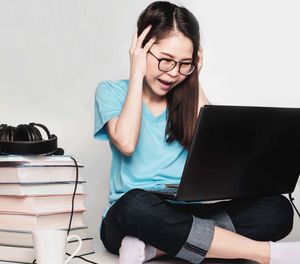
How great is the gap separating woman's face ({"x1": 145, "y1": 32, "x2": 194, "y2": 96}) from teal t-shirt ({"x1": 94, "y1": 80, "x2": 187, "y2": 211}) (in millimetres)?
135

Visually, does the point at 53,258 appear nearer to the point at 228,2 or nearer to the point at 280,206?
the point at 280,206

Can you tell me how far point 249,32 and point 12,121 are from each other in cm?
98

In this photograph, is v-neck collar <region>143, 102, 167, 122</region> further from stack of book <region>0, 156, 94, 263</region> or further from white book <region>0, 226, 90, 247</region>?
white book <region>0, 226, 90, 247</region>

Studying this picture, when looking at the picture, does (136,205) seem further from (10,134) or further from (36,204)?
(10,134)

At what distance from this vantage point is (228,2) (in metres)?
2.71

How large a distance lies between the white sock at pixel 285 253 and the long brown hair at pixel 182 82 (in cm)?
46

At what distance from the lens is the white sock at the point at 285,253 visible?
5.99 feet

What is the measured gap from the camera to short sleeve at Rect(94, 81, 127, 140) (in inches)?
81.0

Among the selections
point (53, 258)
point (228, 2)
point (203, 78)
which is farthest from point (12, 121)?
point (53, 258)

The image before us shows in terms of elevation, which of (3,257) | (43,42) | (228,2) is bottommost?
(3,257)

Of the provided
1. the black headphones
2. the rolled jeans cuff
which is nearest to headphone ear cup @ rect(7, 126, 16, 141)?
the black headphones

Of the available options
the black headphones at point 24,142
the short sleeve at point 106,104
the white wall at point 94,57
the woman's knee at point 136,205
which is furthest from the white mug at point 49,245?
the white wall at point 94,57

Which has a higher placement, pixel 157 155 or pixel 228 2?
pixel 228 2

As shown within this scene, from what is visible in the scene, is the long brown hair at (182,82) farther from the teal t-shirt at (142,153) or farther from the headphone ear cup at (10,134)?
the headphone ear cup at (10,134)
